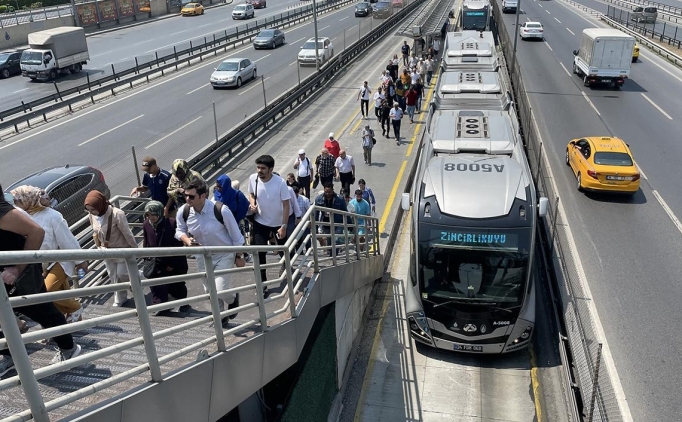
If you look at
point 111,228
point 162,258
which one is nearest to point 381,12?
point 111,228

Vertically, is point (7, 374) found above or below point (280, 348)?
above

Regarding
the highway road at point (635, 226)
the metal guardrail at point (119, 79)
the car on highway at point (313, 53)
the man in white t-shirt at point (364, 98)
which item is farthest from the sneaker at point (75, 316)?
the car on highway at point (313, 53)

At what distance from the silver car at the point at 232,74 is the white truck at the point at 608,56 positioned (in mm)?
18073

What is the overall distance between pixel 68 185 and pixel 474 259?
9.45 meters

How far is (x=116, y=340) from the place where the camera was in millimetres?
4367

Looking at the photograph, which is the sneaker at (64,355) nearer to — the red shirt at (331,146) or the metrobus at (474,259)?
the metrobus at (474,259)

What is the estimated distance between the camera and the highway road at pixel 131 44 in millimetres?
30719

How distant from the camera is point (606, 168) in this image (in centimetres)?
1585

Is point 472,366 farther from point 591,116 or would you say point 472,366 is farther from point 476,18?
point 476,18

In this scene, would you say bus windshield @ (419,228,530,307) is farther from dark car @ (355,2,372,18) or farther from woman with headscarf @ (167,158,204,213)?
dark car @ (355,2,372,18)

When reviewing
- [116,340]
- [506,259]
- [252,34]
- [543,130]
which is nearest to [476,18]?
[252,34]

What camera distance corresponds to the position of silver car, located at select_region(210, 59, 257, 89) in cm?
2894

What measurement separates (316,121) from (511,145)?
1334 centimetres

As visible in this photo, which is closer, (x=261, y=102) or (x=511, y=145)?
(x=511, y=145)
